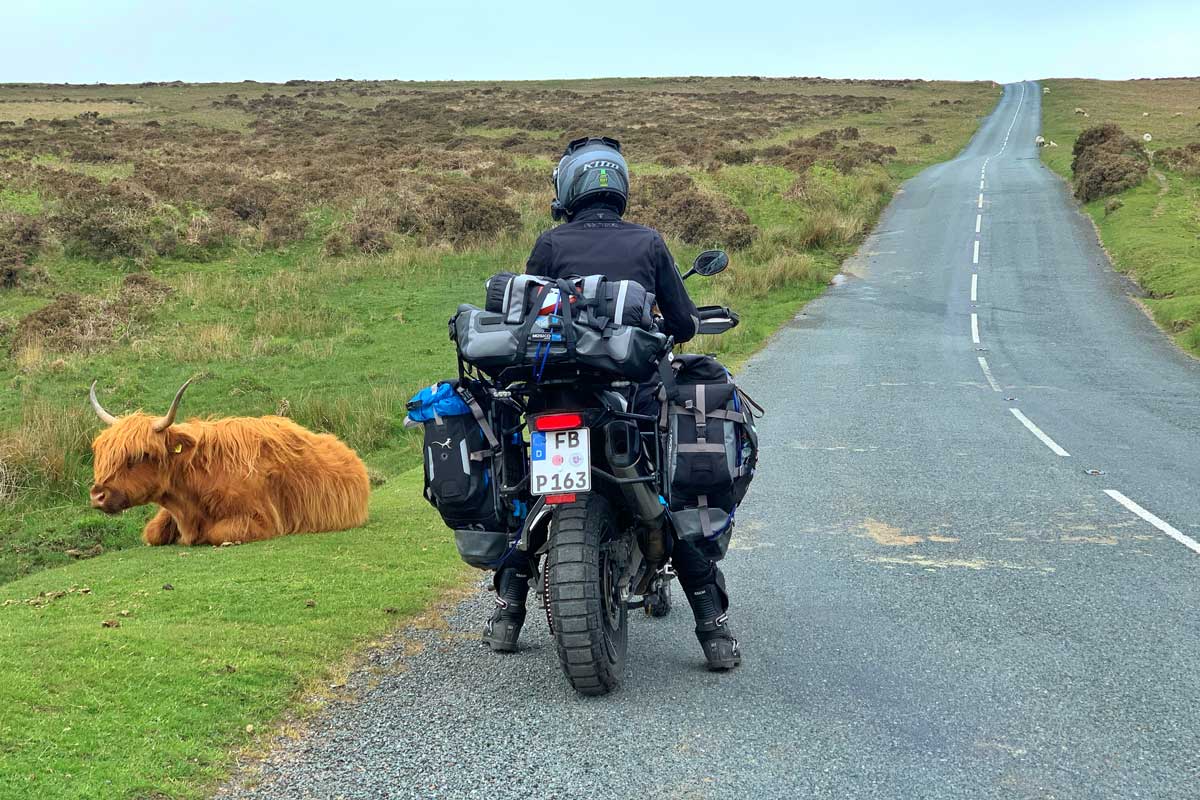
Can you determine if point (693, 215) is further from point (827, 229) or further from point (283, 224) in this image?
point (283, 224)

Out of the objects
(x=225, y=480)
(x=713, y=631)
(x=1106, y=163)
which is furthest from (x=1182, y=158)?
(x=713, y=631)

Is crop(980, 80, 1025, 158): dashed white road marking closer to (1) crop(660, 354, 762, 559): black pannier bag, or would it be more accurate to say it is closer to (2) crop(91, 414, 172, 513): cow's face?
(2) crop(91, 414, 172, 513): cow's face

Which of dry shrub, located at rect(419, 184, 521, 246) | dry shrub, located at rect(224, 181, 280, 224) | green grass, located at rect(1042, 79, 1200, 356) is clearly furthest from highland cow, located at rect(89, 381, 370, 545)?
dry shrub, located at rect(224, 181, 280, 224)

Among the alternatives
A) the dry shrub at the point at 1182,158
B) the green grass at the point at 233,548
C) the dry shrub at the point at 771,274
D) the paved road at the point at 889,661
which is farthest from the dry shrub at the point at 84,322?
the dry shrub at the point at 1182,158

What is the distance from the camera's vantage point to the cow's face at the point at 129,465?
26.5 ft

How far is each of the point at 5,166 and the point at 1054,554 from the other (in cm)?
3296

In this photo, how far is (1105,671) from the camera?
5164mm

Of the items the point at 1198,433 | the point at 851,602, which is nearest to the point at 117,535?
the point at 851,602

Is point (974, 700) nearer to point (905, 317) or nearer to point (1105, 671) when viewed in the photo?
point (1105, 671)

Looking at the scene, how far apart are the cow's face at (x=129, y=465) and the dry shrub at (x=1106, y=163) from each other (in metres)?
37.2

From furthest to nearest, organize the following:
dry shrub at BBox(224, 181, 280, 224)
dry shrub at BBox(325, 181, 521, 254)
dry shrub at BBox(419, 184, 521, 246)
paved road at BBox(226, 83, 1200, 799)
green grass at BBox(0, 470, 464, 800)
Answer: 1. dry shrub at BBox(224, 181, 280, 224)
2. dry shrub at BBox(419, 184, 521, 246)
3. dry shrub at BBox(325, 181, 521, 254)
4. paved road at BBox(226, 83, 1200, 799)
5. green grass at BBox(0, 470, 464, 800)

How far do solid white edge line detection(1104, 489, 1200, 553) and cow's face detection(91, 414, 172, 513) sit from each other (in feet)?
24.3

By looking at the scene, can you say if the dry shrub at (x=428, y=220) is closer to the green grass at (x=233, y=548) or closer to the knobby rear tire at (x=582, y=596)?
the green grass at (x=233, y=548)

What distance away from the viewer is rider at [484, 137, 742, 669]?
4.95 meters
